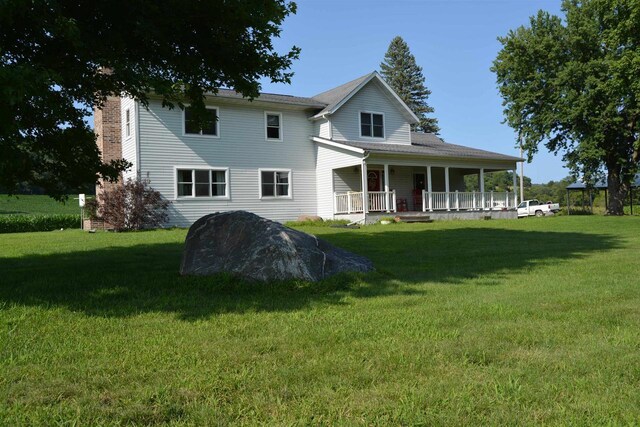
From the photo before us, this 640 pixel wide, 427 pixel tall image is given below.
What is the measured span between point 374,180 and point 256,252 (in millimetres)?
20874

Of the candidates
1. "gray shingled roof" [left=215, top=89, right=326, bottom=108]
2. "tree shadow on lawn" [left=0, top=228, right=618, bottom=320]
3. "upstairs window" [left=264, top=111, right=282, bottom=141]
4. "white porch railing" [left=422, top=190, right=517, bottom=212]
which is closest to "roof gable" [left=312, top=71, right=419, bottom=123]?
"gray shingled roof" [left=215, top=89, right=326, bottom=108]

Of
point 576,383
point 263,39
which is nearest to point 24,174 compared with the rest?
point 263,39

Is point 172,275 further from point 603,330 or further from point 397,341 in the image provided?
point 603,330

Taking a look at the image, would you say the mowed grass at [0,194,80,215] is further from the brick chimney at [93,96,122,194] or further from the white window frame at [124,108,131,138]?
the white window frame at [124,108,131,138]

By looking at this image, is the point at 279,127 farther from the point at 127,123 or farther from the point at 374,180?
the point at 127,123

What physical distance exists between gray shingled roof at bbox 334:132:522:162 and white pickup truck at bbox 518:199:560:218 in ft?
42.5

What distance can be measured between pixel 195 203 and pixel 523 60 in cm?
2290

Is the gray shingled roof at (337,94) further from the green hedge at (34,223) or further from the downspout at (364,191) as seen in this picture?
the green hedge at (34,223)

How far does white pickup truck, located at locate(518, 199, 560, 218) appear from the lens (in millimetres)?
40094

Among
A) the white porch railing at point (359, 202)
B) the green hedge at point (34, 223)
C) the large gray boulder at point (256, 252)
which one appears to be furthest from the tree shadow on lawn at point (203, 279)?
the green hedge at point (34, 223)

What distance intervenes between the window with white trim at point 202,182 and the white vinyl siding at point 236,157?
259 mm

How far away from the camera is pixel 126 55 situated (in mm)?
7117

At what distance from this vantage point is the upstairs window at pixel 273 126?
80.3 feet

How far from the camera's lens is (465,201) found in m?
26.9
